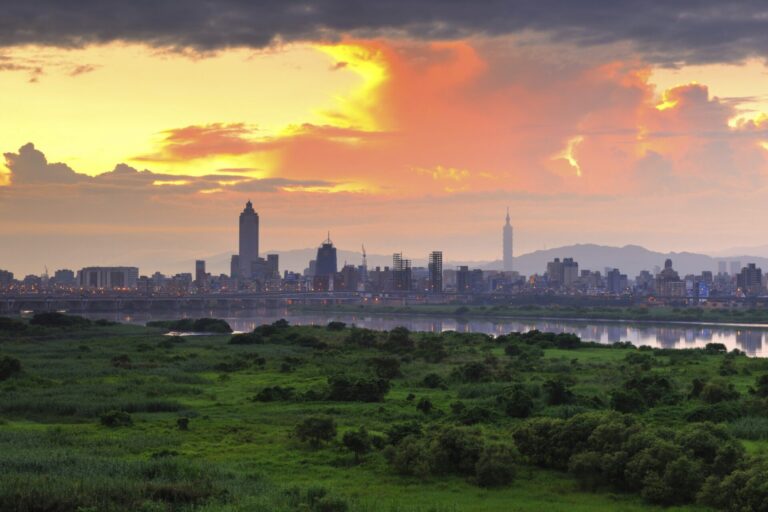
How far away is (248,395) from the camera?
151 feet

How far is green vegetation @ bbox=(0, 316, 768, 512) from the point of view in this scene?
23.4 metres

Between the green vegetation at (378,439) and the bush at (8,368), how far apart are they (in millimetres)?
150

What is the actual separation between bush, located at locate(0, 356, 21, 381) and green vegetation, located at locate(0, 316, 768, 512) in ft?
0.49

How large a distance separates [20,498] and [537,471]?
16214mm

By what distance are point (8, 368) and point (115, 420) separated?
1996 centimetres

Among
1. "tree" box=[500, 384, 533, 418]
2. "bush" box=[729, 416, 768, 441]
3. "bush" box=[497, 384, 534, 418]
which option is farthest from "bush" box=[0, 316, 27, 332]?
"bush" box=[729, 416, 768, 441]

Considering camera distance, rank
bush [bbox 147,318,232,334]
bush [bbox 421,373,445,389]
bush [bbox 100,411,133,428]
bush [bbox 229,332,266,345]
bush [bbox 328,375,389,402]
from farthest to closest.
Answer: bush [bbox 147,318,232,334] → bush [bbox 229,332,266,345] → bush [bbox 421,373,445,389] → bush [bbox 328,375,389,402] → bush [bbox 100,411,133,428]

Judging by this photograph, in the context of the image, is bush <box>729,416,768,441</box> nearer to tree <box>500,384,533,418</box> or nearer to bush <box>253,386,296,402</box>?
tree <box>500,384,533,418</box>

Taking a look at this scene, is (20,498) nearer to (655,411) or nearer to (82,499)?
(82,499)

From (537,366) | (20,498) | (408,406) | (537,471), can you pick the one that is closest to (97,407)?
(408,406)

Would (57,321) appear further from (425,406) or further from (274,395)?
(425,406)

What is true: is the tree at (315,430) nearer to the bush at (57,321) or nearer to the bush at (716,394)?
the bush at (716,394)

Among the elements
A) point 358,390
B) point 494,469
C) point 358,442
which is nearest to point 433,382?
point 358,390

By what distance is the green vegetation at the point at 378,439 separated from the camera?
920 inches
